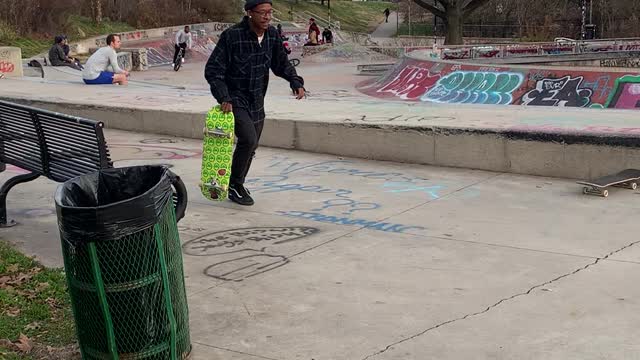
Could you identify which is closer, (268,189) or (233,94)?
(233,94)

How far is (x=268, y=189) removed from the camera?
7695mm

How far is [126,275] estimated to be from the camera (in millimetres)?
3432

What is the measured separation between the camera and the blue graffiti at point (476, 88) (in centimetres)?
1864

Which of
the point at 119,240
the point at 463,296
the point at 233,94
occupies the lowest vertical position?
the point at 463,296

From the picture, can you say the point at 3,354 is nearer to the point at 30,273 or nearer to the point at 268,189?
the point at 30,273

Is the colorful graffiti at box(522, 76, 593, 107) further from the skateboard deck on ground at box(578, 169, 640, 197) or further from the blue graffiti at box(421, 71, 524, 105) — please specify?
the skateboard deck on ground at box(578, 169, 640, 197)

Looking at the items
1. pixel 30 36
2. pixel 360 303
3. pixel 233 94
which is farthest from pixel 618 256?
pixel 30 36

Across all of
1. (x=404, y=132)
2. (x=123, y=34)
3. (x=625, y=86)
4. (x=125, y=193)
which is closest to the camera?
(x=125, y=193)

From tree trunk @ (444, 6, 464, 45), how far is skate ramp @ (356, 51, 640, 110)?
24.9m

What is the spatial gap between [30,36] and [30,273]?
31.9 metres

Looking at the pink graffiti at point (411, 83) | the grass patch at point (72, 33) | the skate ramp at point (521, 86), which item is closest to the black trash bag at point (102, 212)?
the skate ramp at point (521, 86)

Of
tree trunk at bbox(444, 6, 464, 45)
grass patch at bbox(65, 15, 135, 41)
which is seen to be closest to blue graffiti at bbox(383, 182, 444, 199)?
grass patch at bbox(65, 15, 135, 41)

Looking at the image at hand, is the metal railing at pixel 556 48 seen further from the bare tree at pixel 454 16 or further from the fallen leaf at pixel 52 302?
the fallen leaf at pixel 52 302

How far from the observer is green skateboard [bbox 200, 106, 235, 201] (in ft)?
21.4
